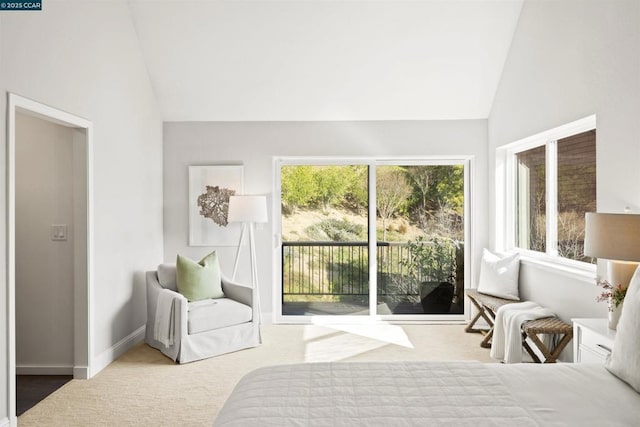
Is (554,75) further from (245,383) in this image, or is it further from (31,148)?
(31,148)

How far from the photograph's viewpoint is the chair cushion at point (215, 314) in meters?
4.02

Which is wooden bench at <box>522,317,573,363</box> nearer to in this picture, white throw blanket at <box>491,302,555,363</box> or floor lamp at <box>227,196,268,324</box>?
white throw blanket at <box>491,302,555,363</box>


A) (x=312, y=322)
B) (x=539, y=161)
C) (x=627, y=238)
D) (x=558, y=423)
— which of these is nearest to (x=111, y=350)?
(x=312, y=322)

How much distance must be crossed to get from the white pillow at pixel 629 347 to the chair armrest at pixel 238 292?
3.12m

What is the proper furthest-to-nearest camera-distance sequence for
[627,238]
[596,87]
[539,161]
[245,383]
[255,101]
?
[255,101]
[539,161]
[596,87]
[627,238]
[245,383]

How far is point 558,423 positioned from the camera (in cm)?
147

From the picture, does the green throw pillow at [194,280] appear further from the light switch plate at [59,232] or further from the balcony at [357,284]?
the balcony at [357,284]

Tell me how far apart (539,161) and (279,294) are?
3.12 m

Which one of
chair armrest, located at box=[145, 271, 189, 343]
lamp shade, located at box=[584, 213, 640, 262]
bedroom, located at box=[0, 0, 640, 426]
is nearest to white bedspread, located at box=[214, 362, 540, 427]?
lamp shade, located at box=[584, 213, 640, 262]

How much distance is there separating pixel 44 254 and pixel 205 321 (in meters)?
1.41

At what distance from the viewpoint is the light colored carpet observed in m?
2.96

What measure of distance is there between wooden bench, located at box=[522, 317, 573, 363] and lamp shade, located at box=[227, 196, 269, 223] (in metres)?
2.71

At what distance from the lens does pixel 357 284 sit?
5406 millimetres

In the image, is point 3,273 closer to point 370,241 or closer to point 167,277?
point 167,277
